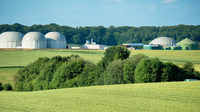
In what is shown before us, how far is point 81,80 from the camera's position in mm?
38500

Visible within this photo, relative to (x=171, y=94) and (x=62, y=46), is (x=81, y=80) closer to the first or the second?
(x=171, y=94)

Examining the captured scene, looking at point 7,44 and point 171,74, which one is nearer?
point 171,74

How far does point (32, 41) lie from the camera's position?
350ft

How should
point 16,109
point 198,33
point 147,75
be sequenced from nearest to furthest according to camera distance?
point 16,109
point 147,75
point 198,33

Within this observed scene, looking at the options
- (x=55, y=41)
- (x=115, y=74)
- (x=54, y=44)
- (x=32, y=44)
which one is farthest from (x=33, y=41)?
(x=115, y=74)

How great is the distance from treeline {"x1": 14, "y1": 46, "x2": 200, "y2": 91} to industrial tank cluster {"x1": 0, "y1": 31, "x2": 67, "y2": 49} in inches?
2310

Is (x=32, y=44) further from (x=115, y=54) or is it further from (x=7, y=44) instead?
(x=115, y=54)

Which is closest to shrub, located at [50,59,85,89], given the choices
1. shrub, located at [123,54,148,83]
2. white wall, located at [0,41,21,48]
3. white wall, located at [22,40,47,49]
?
shrub, located at [123,54,148,83]

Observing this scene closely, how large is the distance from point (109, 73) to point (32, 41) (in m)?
78.0

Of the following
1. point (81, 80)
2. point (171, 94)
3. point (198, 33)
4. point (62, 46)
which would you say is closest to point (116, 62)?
point (81, 80)

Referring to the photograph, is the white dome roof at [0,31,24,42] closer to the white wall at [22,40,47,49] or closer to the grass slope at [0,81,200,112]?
the white wall at [22,40,47,49]

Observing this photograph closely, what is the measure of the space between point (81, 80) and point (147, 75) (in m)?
11.5

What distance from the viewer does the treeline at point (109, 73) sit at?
33438mm

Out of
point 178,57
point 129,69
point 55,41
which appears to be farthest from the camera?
point 55,41
